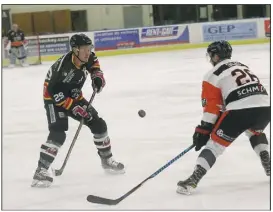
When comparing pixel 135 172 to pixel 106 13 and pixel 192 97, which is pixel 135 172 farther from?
pixel 106 13

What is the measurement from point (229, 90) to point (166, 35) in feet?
34.7

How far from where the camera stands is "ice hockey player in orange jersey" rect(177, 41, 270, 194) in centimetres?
271

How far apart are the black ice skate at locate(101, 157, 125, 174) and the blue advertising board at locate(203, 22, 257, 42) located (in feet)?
32.8

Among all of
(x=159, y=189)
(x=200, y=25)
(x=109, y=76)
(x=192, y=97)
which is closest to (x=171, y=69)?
(x=109, y=76)

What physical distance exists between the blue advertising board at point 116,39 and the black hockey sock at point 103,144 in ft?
31.3

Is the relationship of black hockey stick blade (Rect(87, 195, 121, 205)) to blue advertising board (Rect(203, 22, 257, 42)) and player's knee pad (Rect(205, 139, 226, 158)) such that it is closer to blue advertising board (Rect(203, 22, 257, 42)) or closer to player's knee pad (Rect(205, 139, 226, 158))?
player's knee pad (Rect(205, 139, 226, 158))

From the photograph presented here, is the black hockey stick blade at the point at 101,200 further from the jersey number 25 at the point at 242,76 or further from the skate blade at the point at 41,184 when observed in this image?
the jersey number 25 at the point at 242,76

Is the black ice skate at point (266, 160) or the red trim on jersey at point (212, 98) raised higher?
the red trim on jersey at point (212, 98)

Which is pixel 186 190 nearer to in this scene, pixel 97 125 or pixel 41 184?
pixel 97 125

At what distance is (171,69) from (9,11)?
23.5 ft

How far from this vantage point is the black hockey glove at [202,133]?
275 cm

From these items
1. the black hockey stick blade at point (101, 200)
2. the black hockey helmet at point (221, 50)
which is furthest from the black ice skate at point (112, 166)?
the black hockey helmet at point (221, 50)

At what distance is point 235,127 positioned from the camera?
8.91ft

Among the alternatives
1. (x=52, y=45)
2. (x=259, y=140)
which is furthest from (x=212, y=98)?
(x=52, y=45)
